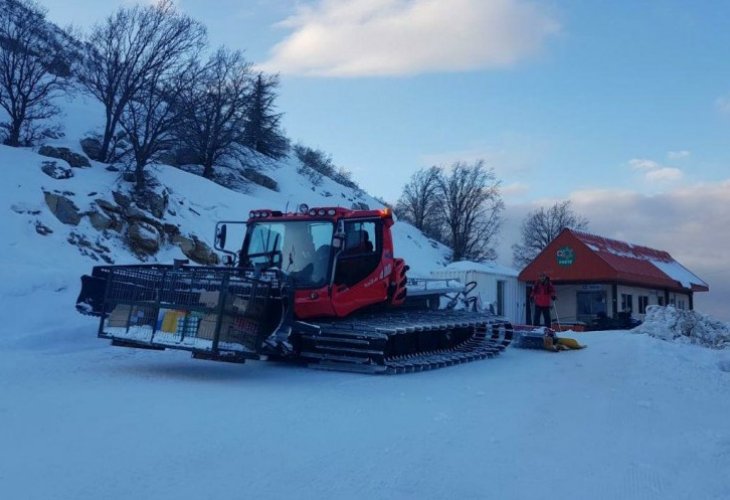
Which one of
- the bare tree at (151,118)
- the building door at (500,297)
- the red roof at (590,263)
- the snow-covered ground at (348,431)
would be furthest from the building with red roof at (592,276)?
the snow-covered ground at (348,431)

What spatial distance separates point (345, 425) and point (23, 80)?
20489mm

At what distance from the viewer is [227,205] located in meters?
26.4

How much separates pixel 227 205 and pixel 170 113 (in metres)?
4.06

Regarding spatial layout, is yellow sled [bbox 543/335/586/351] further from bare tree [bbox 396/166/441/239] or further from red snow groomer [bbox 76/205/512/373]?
bare tree [bbox 396/166/441/239]

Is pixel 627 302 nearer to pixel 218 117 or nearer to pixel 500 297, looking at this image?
pixel 500 297

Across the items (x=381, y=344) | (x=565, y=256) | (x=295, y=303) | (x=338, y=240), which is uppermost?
(x=565, y=256)

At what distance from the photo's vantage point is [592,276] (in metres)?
29.3

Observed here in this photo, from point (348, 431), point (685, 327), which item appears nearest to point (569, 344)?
point (685, 327)

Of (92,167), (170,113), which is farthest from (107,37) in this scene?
(92,167)

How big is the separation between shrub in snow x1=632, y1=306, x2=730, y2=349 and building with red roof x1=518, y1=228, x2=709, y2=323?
1088cm

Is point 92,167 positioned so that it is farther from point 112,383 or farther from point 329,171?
point 329,171

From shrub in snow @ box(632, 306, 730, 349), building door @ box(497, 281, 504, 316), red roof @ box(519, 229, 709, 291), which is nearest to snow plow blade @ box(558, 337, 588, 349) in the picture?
shrub in snow @ box(632, 306, 730, 349)

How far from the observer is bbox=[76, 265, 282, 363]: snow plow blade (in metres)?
8.98

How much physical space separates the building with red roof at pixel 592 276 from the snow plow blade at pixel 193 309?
2184cm
